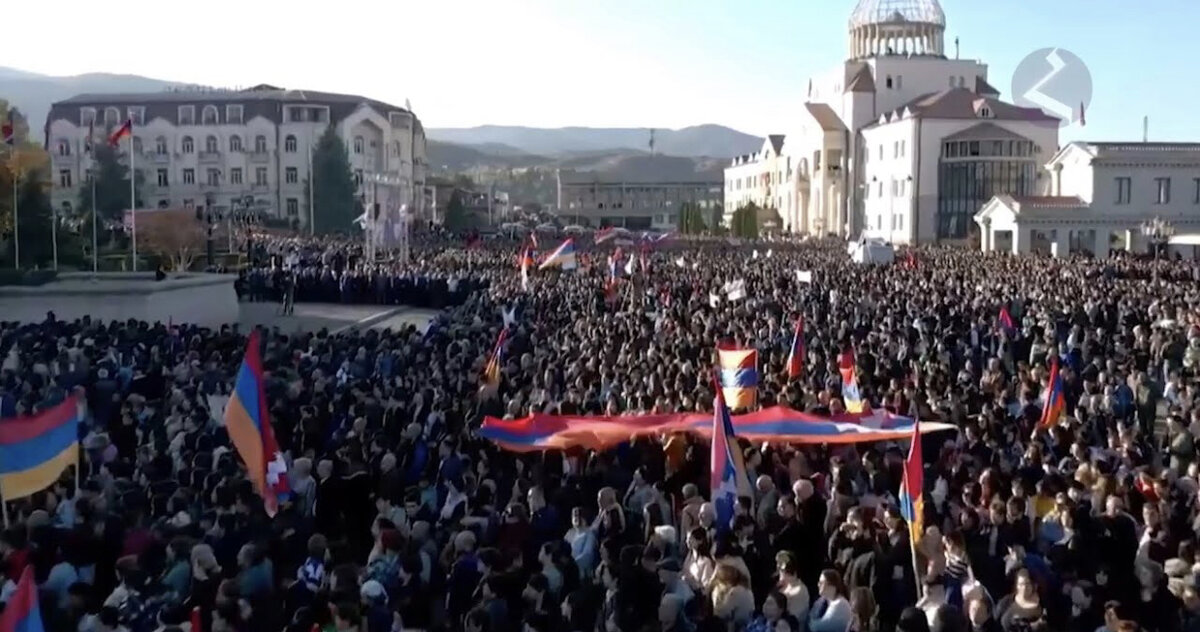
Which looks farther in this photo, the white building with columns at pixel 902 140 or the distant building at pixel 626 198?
the distant building at pixel 626 198

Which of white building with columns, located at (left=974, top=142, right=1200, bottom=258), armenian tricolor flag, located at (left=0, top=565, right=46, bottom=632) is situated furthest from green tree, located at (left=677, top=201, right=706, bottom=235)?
armenian tricolor flag, located at (left=0, top=565, right=46, bottom=632)

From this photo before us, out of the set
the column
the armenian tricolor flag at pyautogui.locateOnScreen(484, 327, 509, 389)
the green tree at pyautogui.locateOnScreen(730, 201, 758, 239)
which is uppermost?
the green tree at pyautogui.locateOnScreen(730, 201, 758, 239)

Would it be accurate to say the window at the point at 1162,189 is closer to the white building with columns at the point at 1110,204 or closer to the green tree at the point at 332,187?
the white building with columns at the point at 1110,204

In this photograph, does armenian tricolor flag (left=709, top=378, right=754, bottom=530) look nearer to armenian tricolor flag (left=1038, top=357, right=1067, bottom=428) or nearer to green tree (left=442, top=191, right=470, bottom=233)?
armenian tricolor flag (left=1038, top=357, right=1067, bottom=428)

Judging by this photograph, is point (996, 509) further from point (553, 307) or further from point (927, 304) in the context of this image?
point (553, 307)

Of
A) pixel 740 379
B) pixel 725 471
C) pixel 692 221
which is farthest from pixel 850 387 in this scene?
pixel 692 221

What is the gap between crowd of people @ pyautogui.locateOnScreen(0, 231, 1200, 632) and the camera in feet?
21.8

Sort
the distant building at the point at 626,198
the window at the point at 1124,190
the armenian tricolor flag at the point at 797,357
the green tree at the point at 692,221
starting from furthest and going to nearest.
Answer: the distant building at the point at 626,198 < the green tree at the point at 692,221 < the window at the point at 1124,190 < the armenian tricolor flag at the point at 797,357

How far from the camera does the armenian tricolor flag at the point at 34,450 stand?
331 inches

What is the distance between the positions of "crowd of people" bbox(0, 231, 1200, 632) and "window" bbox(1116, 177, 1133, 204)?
40029 mm

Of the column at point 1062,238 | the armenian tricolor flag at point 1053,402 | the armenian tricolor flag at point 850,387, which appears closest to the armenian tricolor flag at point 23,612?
the armenian tricolor flag at point 850,387

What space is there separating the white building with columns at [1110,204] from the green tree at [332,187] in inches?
1364

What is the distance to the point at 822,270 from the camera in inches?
1268

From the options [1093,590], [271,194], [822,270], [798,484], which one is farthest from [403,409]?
[271,194]
